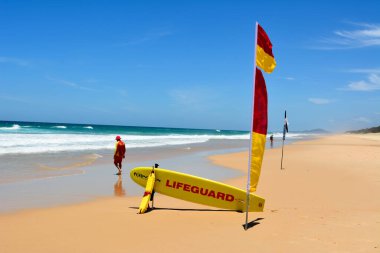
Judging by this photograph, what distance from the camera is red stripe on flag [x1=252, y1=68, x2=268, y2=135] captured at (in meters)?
6.05

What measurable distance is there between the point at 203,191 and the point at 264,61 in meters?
3.33

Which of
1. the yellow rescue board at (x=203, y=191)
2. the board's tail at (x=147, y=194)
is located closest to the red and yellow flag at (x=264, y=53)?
the yellow rescue board at (x=203, y=191)

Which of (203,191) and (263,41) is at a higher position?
(263,41)

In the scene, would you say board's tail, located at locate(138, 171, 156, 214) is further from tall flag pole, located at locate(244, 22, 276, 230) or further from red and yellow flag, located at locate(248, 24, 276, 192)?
red and yellow flag, located at locate(248, 24, 276, 192)

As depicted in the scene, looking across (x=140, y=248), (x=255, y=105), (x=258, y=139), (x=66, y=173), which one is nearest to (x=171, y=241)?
(x=140, y=248)

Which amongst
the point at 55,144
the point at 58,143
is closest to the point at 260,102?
the point at 55,144

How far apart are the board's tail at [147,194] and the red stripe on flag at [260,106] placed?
9.81 ft

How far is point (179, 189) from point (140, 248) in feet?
9.43

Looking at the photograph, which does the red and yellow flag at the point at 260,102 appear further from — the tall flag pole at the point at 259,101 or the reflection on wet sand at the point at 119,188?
the reflection on wet sand at the point at 119,188

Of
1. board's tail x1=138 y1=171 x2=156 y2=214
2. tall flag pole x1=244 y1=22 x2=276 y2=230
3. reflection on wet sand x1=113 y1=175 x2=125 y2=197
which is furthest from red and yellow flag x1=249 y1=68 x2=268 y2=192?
reflection on wet sand x1=113 y1=175 x2=125 y2=197

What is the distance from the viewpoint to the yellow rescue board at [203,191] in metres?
7.62

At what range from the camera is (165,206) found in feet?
26.5

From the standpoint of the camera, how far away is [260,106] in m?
6.11

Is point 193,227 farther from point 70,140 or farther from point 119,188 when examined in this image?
point 70,140
